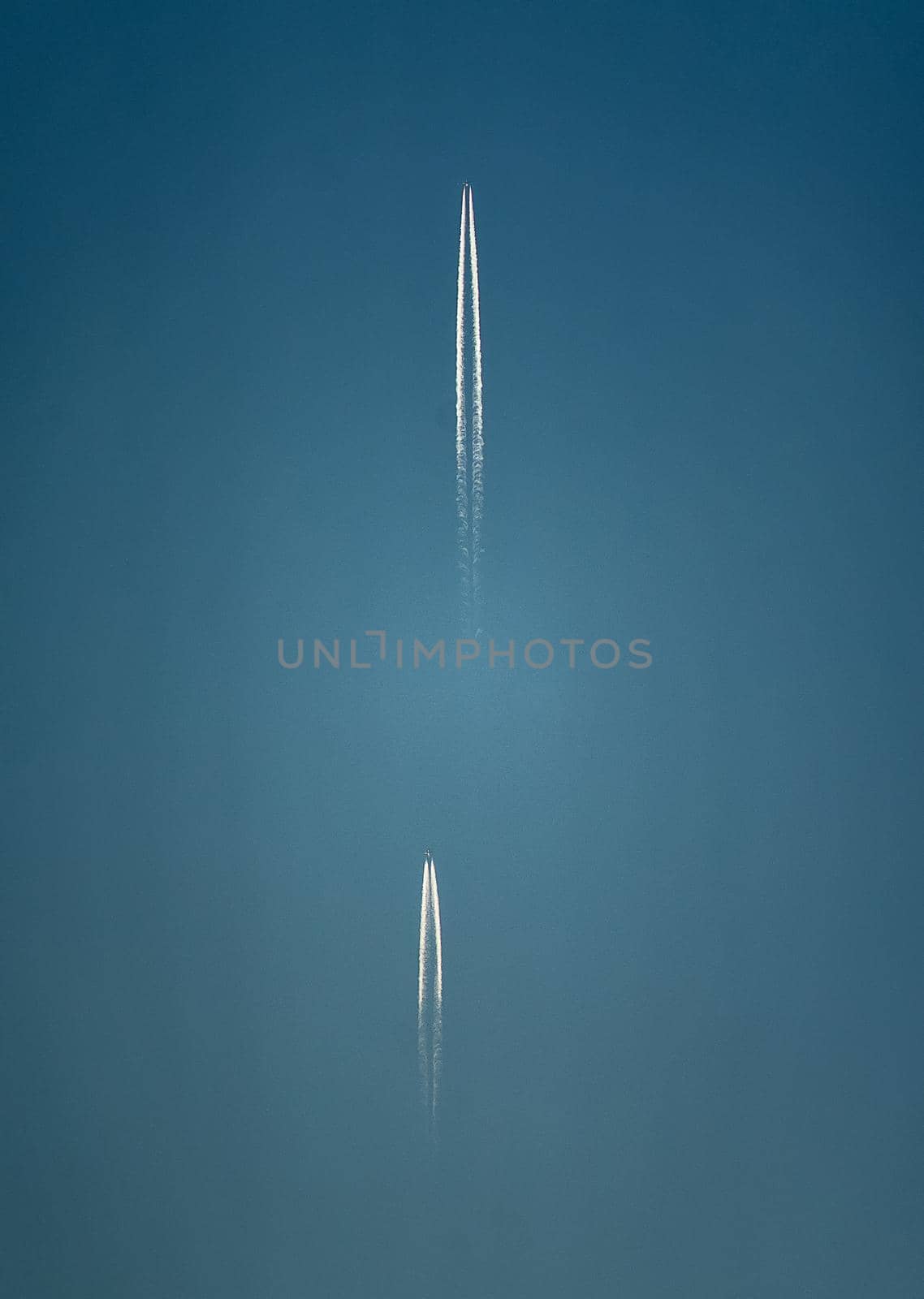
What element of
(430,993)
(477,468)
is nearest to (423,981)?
(430,993)

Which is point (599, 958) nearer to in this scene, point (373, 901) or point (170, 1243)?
point (373, 901)

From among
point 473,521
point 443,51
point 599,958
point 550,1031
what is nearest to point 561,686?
point 473,521

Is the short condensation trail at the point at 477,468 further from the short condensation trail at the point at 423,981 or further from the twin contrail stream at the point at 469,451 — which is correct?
the short condensation trail at the point at 423,981

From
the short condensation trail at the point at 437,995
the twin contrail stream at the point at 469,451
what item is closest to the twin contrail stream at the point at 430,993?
the short condensation trail at the point at 437,995

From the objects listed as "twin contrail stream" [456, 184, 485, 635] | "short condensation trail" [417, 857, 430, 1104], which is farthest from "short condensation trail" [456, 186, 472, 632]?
"short condensation trail" [417, 857, 430, 1104]

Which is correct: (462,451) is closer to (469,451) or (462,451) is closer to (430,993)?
(469,451)

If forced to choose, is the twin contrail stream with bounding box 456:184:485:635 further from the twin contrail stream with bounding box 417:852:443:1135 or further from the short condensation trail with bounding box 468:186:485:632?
the twin contrail stream with bounding box 417:852:443:1135
